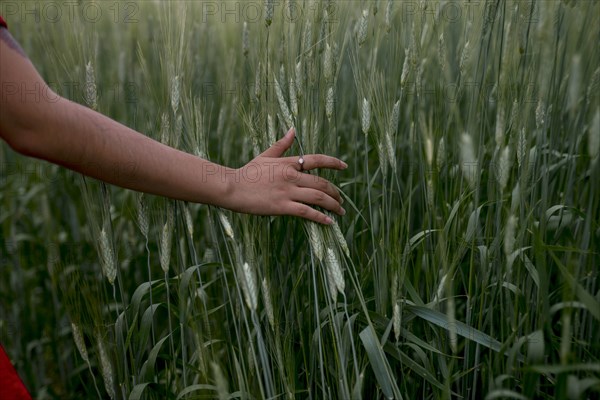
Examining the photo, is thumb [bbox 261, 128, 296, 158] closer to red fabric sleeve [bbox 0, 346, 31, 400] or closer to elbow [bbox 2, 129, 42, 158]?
elbow [bbox 2, 129, 42, 158]

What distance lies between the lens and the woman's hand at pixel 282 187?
3.39 ft

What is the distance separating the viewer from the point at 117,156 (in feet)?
3.18

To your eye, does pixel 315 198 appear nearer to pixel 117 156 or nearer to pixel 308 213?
pixel 308 213

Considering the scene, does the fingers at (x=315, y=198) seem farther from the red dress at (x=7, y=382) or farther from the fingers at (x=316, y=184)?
the red dress at (x=7, y=382)

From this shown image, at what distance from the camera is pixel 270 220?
1142 millimetres

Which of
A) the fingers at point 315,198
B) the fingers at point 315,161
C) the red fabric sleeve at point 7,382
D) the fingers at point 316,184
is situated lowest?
the red fabric sleeve at point 7,382

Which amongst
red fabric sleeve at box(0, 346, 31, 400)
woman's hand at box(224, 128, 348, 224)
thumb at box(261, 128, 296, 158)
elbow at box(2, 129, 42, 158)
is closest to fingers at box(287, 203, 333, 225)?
woman's hand at box(224, 128, 348, 224)

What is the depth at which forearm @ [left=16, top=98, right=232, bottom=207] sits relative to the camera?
912 millimetres

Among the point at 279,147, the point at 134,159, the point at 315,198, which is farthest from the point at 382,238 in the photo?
the point at 134,159

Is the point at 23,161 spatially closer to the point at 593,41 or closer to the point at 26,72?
the point at 26,72

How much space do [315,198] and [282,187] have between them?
2.2 inches

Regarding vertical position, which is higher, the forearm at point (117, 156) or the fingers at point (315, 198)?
the forearm at point (117, 156)

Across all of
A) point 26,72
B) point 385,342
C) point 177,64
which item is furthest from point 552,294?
point 26,72

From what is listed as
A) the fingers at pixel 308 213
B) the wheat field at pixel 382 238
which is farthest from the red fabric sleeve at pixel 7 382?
the fingers at pixel 308 213
